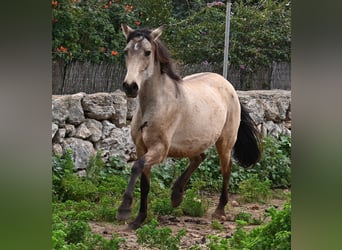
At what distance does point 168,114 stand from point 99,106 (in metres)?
1.59

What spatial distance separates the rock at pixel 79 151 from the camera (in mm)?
5648

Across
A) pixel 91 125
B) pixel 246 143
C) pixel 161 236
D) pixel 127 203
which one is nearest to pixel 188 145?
pixel 127 203

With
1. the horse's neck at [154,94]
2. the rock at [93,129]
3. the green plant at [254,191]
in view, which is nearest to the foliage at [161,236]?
the horse's neck at [154,94]

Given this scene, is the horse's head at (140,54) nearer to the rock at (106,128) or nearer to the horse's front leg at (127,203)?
the horse's front leg at (127,203)

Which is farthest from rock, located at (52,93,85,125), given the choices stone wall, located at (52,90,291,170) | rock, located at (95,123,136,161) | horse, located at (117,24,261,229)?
horse, located at (117,24,261,229)

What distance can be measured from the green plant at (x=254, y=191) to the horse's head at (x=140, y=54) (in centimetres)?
237

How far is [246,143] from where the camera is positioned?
5.65 metres

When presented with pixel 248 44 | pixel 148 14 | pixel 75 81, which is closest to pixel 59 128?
pixel 75 81

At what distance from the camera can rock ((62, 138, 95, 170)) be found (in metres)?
5.65

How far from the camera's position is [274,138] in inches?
282
